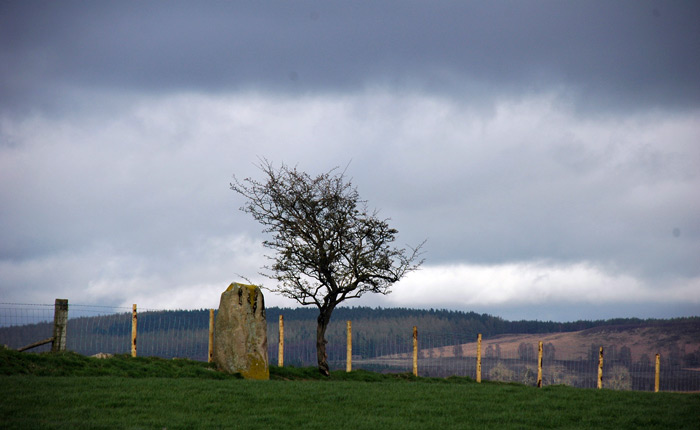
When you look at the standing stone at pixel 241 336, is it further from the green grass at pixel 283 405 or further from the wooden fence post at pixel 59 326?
the wooden fence post at pixel 59 326

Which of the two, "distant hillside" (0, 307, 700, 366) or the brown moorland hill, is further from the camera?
the brown moorland hill

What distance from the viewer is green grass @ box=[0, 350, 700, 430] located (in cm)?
1528

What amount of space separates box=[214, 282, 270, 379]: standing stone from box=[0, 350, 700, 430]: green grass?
4.36m

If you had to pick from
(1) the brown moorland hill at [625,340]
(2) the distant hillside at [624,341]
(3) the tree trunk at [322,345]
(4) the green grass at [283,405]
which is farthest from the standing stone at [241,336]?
(1) the brown moorland hill at [625,340]

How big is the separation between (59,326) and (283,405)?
12723 millimetres

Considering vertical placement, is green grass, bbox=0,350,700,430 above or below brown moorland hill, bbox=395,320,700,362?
above

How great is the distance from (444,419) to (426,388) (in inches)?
A: 257

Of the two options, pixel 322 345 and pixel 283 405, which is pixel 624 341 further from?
pixel 283 405

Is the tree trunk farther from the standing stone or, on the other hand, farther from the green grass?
the green grass

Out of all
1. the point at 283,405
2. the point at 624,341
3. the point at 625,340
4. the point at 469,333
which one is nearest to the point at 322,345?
the point at 283,405

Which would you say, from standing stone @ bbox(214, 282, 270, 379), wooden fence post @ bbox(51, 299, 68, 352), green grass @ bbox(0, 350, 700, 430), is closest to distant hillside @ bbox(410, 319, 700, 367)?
standing stone @ bbox(214, 282, 270, 379)

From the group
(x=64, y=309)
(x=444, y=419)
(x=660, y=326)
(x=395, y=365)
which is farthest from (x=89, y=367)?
(x=660, y=326)

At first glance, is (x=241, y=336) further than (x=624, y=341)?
No

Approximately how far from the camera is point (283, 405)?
1769 centimetres
